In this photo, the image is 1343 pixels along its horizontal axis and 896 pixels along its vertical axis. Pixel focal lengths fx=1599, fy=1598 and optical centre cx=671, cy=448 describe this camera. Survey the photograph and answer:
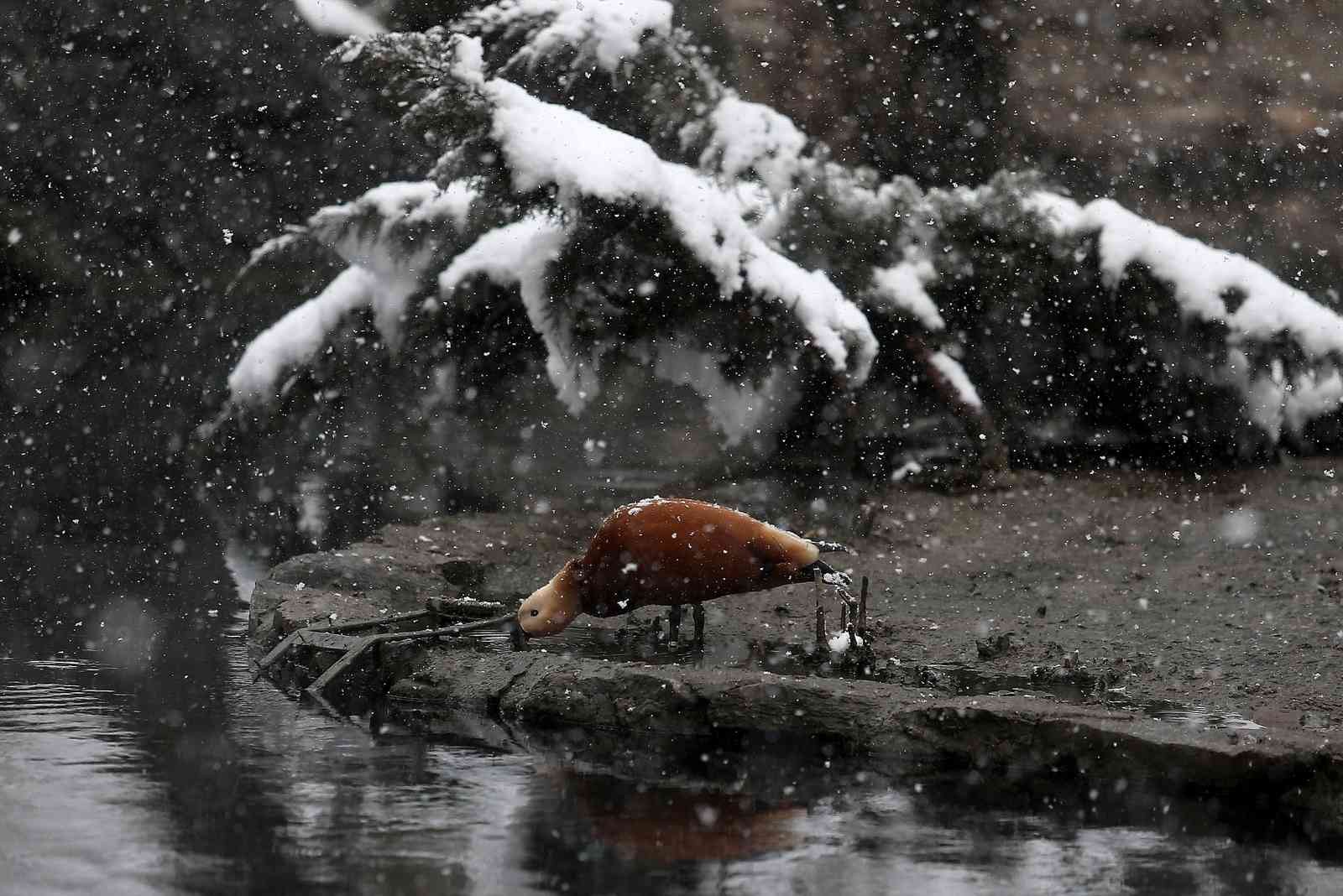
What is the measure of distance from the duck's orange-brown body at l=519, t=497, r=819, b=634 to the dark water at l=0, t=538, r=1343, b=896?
2.79 ft

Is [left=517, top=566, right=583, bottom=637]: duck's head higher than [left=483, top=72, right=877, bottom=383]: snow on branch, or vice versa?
[left=483, top=72, right=877, bottom=383]: snow on branch

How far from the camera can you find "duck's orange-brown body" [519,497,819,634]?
505 centimetres

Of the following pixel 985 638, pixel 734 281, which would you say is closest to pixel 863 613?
pixel 985 638

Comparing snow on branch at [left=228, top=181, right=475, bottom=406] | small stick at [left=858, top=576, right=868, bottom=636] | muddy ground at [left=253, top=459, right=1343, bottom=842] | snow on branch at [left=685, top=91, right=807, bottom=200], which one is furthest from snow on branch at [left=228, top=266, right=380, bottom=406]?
small stick at [left=858, top=576, right=868, bottom=636]

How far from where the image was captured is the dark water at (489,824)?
3.23 metres

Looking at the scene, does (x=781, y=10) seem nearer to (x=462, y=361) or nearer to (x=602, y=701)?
(x=462, y=361)

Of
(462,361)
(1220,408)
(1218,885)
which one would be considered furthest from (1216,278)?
(1218,885)

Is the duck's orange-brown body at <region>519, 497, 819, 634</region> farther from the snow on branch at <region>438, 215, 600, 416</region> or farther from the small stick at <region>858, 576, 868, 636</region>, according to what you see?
the snow on branch at <region>438, 215, 600, 416</region>

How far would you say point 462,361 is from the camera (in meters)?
8.44

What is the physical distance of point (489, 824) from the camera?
11.8 feet

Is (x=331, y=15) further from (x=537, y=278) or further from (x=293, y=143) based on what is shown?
(x=537, y=278)

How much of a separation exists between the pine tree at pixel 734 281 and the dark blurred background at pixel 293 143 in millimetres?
1547

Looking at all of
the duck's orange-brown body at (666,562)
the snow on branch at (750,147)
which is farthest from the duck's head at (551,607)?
the snow on branch at (750,147)

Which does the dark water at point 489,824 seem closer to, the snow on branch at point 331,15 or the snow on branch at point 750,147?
the snow on branch at point 750,147
